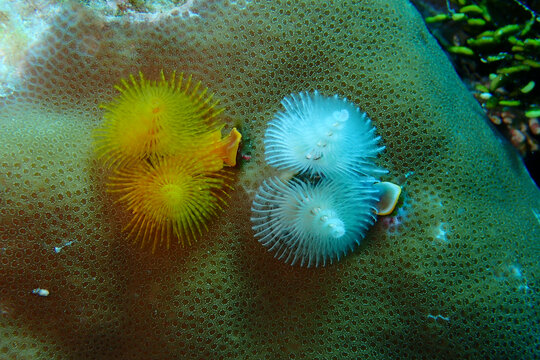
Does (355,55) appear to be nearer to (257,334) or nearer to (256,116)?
(256,116)

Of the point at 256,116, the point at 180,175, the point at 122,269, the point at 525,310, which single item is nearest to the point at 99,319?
the point at 122,269

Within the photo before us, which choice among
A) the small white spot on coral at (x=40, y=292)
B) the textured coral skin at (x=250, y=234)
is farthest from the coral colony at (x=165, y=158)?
the small white spot on coral at (x=40, y=292)

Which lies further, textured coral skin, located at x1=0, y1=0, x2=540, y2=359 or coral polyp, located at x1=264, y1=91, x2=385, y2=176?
textured coral skin, located at x1=0, y1=0, x2=540, y2=359

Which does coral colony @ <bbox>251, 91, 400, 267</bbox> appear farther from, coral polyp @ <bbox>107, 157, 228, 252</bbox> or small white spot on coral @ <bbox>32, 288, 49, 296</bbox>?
small white spot on coral @ <bbox>32, 288, 49, 296</bbox>

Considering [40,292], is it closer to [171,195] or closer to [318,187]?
[171,195]

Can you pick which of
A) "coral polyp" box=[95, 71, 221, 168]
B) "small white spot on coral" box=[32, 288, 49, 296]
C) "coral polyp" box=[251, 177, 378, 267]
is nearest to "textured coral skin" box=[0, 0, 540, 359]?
"small white spot on coral" box=[32, 288, 49, 296]
